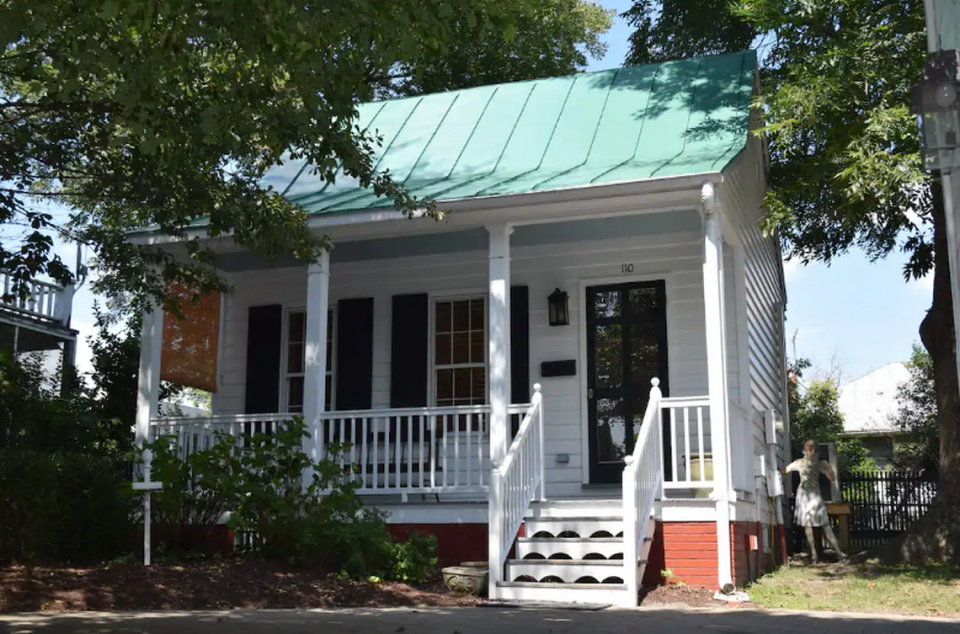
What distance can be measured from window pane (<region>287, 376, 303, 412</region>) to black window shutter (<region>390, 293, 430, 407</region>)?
137cm

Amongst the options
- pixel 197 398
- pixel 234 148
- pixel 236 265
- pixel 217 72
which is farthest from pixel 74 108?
pixel 197 398

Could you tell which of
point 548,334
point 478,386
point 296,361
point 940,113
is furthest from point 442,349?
point 940,113

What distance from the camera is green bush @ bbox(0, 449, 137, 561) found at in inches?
373

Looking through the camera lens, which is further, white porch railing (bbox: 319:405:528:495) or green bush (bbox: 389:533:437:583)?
white porch railing (bbox: 319:405:528:495)

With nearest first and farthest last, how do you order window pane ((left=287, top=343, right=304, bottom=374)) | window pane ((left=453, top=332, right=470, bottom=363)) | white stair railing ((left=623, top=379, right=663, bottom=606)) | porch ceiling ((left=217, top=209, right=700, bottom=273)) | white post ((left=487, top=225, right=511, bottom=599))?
1. white stair railing ((left=623, top=379, right=663, bottom=606))
2. white post ((left=487, top=225, right=511, bottom=599))
3. porch ceiling ((left=217, top=209, right=700, bottom=273))
4. window pane ((left=453, top=332, right=470, bottom=363))
5. window pane ((left=287, top=343, right=304, bottom=374))

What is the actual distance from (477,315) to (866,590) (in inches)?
215

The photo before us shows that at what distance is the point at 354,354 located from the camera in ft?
42.7

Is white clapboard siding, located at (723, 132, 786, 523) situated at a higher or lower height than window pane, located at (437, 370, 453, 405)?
higher

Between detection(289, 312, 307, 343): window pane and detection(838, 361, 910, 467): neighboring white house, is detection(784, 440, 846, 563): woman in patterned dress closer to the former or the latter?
detection(289, 312, 307, 343): window pane

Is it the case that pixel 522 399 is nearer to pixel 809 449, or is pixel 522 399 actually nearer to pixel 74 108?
pixel 809 449

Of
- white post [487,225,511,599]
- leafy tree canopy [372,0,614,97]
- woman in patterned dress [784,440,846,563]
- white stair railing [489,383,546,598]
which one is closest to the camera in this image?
white stair railing [489,383,546,598]

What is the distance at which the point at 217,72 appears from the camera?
8656 millimetres

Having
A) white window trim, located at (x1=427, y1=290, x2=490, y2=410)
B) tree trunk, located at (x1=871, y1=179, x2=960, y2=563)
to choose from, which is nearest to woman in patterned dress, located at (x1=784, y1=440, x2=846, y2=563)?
tree trunk, located at (x1=871, y1=179, x2=960, y2=563)

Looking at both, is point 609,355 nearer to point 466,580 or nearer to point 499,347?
point 499,347
